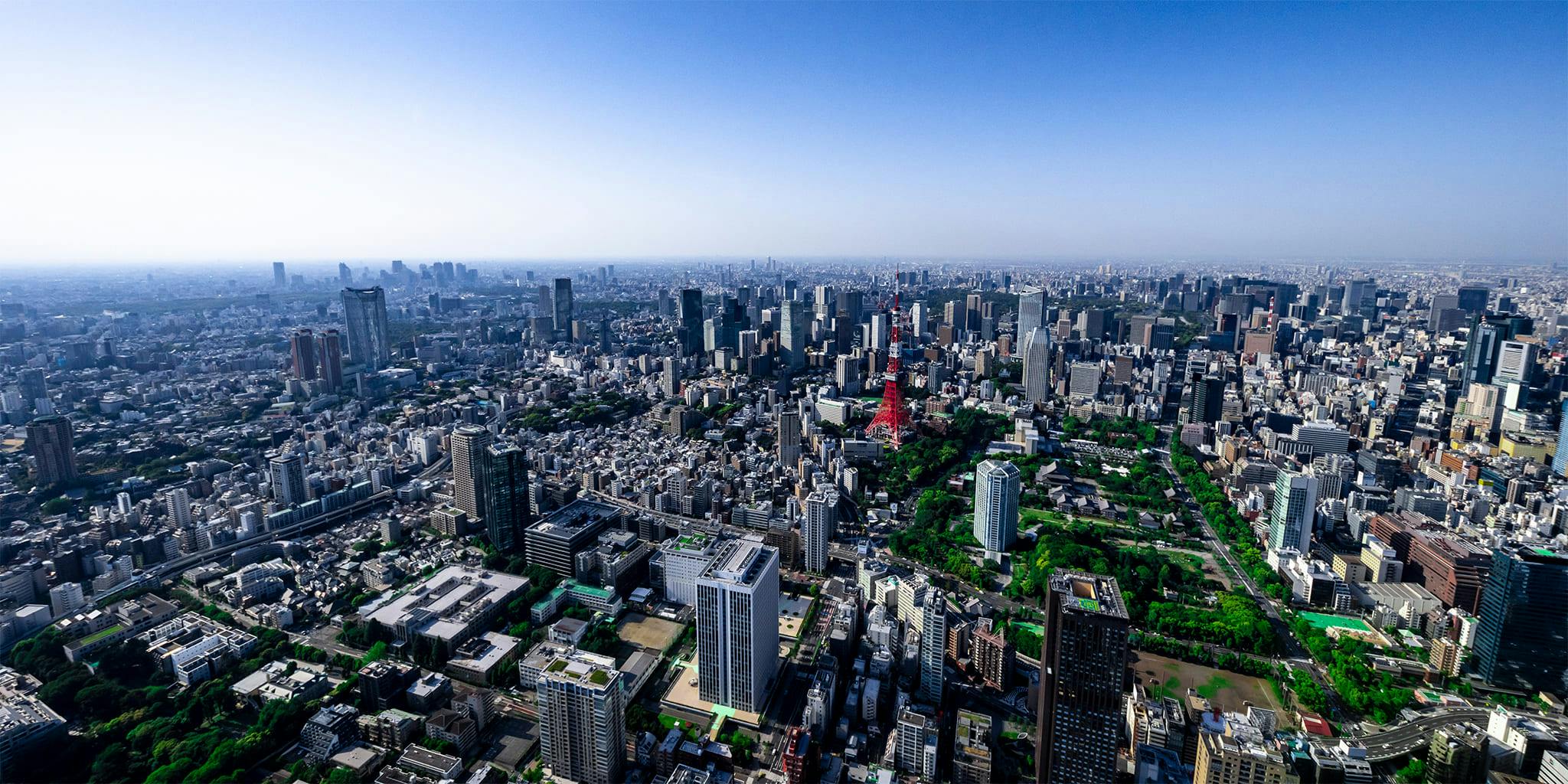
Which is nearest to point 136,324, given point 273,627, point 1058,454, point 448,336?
point 448,336

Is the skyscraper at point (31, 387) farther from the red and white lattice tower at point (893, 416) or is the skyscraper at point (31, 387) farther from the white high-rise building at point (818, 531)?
the red and white lattice tower at point (893, 416)

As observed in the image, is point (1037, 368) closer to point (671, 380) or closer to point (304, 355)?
point (671, 380)

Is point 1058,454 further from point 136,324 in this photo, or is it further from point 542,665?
point 136,324

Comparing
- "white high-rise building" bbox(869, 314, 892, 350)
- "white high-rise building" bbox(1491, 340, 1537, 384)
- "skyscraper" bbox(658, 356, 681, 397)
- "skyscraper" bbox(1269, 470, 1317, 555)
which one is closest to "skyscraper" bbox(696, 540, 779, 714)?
"skyscraper" bbox(1269, 470, 1317, 555)

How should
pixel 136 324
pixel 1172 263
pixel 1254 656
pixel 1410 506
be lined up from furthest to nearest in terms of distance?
pixel 1172 263, pixel 136 324, pixel 1410 506, pixel 1254 656

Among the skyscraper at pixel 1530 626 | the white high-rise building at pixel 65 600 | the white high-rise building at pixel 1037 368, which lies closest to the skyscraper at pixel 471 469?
the white high-rise building at pixel 65 600

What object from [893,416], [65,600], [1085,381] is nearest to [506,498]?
[65,600]
